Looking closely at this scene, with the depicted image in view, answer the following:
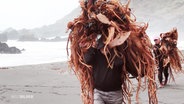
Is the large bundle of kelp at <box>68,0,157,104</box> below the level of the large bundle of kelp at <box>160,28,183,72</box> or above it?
above

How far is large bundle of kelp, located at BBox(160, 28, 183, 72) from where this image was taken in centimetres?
1016

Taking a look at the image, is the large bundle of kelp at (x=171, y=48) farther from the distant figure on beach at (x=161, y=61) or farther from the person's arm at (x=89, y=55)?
the person's arm at (x=89, y=55)

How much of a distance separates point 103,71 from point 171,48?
6786mm

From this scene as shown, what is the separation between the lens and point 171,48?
10.3m

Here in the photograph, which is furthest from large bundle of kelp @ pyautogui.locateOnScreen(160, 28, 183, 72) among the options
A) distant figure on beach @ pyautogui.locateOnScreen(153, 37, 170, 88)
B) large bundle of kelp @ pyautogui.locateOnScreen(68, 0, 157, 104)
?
large bundle of kelp @ pyautogui.locateOnScreen(68, 0, 157, 104)

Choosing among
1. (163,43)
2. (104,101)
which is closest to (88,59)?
(104,101)

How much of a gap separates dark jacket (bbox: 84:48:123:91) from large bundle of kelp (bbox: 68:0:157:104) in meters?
0.05

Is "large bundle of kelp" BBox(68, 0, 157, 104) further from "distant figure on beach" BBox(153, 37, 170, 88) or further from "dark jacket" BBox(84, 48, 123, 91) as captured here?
"distant figure on beach" BBox(153, 37, 170, 88)

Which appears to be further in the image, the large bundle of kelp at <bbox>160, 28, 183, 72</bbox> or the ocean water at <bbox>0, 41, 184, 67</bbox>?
the ocean water at <bbox>0, 41, 184, 67</bbox>

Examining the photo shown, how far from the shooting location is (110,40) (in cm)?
363

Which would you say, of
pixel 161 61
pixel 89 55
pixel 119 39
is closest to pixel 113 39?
pixel 119 39

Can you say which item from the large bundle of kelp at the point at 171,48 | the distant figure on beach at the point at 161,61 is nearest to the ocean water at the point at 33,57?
the distant figure on beach at the point at 161,61

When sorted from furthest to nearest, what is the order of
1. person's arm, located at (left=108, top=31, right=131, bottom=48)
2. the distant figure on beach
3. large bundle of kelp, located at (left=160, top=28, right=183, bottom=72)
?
the distant figure on beach → large bundle of kelp, located at (left=160, top=28, right=183, bottom=72) → person's arm, located at (left=108, top=31, right=131, bottom=48)

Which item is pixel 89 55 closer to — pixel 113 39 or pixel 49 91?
pixel 113 39
